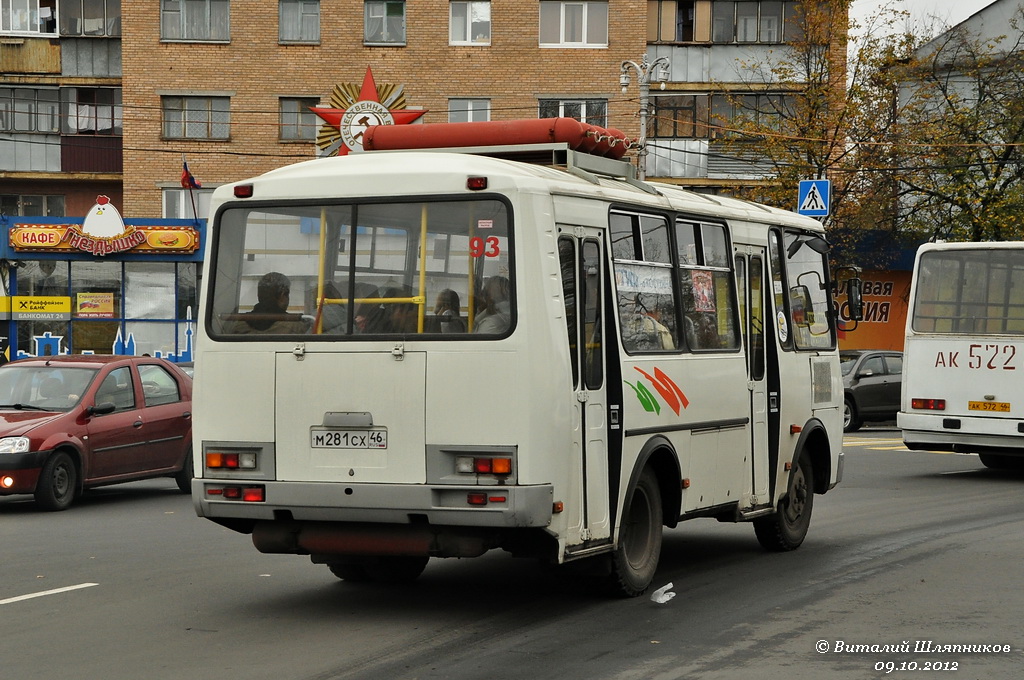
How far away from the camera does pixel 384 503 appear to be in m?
8.20

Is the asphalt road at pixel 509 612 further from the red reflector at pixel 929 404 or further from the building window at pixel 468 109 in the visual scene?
the building window at pixel 468 109

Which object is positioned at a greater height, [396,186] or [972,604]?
[396,186]

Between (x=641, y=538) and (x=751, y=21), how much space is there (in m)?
36.7

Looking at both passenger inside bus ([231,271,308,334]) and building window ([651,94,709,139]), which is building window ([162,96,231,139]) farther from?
passenger inside bus ([231,271,308,334])

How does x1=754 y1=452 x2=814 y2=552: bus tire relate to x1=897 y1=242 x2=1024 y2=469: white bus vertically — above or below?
below

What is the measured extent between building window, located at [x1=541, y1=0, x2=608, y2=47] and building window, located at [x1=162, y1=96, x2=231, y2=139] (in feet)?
31.0

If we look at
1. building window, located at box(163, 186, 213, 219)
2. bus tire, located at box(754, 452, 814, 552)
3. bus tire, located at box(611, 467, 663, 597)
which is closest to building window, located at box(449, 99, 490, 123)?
building window, located at box(163, 186, 213, 219)

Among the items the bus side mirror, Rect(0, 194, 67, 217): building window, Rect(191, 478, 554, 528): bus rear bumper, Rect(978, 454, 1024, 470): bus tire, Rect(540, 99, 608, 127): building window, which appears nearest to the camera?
Rect(191, 478, 554, 528): bus rear bumper

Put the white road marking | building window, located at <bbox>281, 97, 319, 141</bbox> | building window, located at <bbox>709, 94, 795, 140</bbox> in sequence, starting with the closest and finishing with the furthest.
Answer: the white road marking
building window, located at <bbox>709, 94, 795, 140</bbox>
building window, located at <bbox>281, 97, 319, 141</bbox>

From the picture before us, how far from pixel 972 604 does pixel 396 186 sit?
4.46 meters

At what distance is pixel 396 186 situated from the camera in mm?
8484

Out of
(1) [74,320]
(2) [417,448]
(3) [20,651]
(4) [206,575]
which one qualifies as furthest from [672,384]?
(1) [74,320]

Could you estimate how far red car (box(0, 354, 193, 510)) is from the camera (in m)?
14.6

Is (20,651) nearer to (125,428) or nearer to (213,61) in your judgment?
(125,428)
